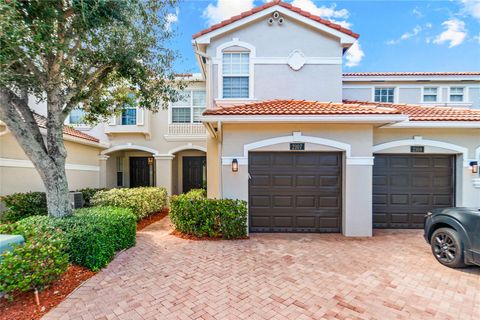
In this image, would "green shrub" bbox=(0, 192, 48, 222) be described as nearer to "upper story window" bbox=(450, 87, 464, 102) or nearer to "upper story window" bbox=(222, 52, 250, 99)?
"upper story window" bbox=(222, 52, 250, 99)

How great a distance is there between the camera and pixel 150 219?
31.6 ft

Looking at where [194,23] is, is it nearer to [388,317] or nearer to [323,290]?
[323,290]

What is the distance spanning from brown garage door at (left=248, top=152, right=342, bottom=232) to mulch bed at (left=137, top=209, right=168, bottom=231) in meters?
4.44

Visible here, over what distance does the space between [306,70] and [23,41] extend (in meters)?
8.02

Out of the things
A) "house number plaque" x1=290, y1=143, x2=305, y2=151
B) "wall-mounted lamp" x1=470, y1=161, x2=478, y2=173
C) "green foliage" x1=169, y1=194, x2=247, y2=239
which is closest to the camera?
"green foliage" x1=169, y1=194, x2=247, y2=239

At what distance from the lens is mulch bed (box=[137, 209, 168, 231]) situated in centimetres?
856

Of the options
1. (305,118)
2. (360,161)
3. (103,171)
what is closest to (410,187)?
(360,161)

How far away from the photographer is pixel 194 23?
29.1 ft

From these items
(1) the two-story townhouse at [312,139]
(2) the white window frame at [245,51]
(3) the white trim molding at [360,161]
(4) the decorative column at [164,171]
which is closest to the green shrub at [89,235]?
(1) the two-story townhouse at [312,139]

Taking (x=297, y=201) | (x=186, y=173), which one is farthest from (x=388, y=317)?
(x=186, y=173)

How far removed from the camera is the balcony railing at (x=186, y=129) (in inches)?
490

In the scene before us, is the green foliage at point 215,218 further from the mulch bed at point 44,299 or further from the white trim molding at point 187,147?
the white trim molding at point 187,147

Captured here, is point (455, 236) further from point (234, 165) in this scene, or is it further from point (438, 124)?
point (234, 165)

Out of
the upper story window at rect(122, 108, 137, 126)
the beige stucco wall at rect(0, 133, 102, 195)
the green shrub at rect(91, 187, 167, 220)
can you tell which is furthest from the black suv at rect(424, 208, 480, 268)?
the upper story window at rect(122, 108, 137, 126)
